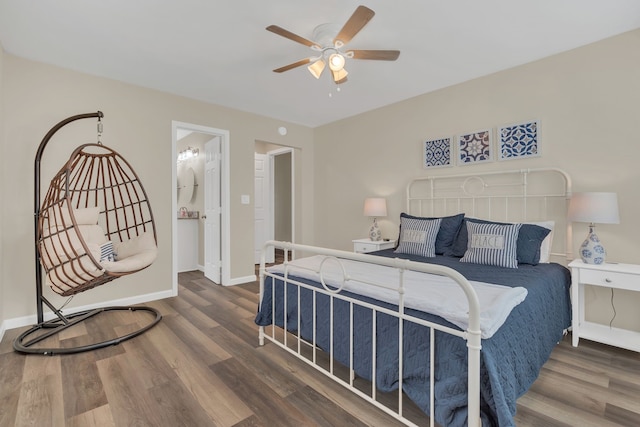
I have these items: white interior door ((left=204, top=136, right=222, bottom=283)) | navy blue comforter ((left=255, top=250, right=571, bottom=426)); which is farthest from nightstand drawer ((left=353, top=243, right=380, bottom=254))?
white interior door ((left=204, top=136, right=222, bottom=283))

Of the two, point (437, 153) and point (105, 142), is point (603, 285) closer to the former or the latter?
point (437, 153)

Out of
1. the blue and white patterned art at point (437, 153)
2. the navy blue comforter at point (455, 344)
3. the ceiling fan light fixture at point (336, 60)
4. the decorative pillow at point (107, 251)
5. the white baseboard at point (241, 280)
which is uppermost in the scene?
the ceiling fan light fixture at point (336, 60)

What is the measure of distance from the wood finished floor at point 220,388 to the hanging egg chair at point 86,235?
0.24m

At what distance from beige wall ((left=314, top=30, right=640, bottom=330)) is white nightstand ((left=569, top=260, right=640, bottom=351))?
0.19 meters

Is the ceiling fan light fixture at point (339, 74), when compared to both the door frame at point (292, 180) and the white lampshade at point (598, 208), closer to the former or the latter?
the white lampshade at point (598, 208)

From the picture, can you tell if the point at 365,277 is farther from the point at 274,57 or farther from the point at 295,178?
the point at 295,178

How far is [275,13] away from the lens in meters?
2.11

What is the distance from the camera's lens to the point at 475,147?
3.19 meters

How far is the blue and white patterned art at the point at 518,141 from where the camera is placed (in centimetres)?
281

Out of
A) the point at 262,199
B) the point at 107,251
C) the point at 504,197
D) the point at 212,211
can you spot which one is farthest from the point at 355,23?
the point at 262,199

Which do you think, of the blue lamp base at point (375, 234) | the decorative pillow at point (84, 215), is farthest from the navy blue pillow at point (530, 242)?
the decorative pillow at point (84, 215)

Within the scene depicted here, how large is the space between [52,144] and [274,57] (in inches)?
88.6

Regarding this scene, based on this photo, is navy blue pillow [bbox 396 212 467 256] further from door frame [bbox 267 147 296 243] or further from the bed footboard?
door frame [bbox 267 147 296 243]

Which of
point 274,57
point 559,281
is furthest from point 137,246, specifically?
point 559,281
